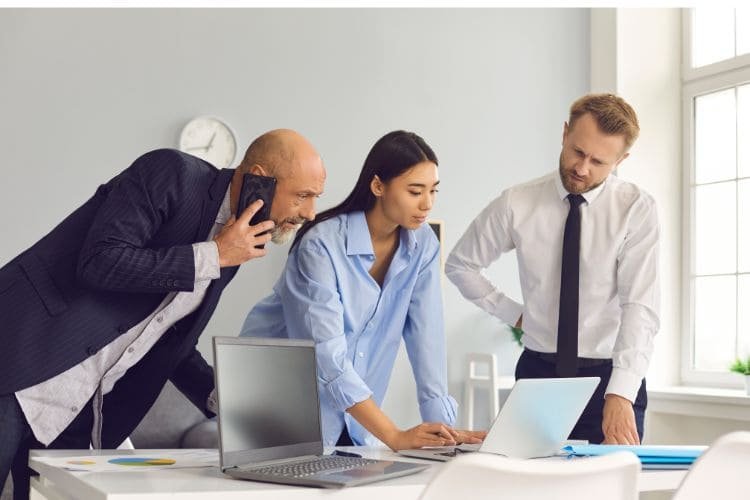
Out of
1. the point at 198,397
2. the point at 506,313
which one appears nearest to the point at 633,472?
the point at 198,397

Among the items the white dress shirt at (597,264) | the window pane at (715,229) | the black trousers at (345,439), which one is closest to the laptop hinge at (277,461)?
the black trousers at (345,439)

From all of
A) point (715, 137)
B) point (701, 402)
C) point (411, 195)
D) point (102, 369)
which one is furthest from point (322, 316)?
point (715, 137)

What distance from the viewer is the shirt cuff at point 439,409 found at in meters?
2.42

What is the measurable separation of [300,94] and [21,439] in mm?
3368

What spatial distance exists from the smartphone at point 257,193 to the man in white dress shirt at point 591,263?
1.00 m

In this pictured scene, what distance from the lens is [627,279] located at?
8.86ft

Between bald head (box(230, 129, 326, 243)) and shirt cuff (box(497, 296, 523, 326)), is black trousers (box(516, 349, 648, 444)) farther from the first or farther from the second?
bald head (box(230, 129, 326, 243))

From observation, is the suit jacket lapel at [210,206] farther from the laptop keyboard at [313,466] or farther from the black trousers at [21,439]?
the laptop keyboard at [313,466]

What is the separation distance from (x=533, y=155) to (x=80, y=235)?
3852mm

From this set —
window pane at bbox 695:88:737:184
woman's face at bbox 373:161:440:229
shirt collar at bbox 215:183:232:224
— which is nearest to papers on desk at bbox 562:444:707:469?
woman's face at bbox 373:161:440:229

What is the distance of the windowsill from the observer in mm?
4098

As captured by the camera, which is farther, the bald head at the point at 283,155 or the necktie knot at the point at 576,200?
the necktie knot at the point at 576,200

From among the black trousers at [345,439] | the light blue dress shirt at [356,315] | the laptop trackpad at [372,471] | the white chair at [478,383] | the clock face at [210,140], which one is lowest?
the white chair at [478,383]

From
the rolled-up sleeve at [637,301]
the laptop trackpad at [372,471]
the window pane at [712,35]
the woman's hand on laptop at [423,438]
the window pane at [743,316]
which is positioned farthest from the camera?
the window pane at [712,35]
